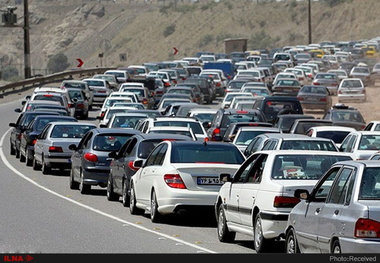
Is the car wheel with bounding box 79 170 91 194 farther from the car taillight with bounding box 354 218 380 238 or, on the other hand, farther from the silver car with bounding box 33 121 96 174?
the car taillight with bounding box 354 218 380 238

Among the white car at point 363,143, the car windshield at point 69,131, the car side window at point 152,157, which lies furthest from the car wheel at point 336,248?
the car windshield at point 69,131

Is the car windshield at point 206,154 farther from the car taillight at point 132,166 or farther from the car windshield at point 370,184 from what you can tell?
the car windshield at point 370,184

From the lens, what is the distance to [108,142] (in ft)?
80.0

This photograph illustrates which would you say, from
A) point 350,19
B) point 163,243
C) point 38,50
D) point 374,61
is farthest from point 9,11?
point 38,50

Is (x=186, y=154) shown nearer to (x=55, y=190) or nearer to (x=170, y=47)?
(x=55, y=190)

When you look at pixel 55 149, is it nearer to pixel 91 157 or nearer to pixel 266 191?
pixel 91 157

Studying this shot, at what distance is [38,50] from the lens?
190375mm

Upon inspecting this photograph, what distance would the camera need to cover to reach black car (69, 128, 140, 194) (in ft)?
77.3

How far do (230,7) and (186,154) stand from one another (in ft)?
515

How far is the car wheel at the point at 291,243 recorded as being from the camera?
1231 centimetres

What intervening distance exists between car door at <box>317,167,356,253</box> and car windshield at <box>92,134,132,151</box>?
12.8 metres

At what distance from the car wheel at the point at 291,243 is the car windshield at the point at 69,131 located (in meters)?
16.8

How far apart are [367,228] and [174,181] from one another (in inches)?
297

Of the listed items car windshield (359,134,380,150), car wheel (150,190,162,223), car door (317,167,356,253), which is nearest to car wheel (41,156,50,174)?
car windshield (359,134,380,150)
